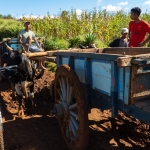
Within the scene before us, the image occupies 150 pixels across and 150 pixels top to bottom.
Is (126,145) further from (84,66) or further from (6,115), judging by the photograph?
(6,115)

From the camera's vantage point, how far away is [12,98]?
6.41 metres

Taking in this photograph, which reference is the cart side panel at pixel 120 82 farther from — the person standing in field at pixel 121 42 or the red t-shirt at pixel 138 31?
the person standing in field at pixel 121 42

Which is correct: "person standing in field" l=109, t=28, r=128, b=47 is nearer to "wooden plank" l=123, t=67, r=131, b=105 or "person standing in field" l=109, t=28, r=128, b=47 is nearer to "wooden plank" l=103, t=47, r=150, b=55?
"wooden plank" l=103, t=47, r=150, b=55

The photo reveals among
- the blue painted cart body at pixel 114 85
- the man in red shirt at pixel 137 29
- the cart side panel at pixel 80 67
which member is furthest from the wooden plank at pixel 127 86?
the man in red shirt at pixel 137 29

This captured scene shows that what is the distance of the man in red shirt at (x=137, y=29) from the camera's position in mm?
4734

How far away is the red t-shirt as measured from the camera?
4.82 m

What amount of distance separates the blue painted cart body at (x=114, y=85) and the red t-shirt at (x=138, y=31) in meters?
2.10

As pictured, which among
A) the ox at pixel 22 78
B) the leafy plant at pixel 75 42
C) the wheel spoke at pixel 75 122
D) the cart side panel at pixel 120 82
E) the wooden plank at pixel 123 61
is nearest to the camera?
the wooden plank at pixel 123 61

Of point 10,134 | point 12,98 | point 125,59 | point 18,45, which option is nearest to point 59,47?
point 18,45

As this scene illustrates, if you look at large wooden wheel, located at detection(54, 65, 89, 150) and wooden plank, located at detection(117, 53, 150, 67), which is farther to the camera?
large wooden wheel, located at detection(54, 65, 89, 150)

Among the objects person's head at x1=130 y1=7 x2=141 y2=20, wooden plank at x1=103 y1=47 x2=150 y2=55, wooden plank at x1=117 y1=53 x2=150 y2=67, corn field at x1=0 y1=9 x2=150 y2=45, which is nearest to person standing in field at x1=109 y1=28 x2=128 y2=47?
person's head at x1=130 y1=7 x2=141 y2=20

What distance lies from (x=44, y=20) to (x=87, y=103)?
44.7 feet

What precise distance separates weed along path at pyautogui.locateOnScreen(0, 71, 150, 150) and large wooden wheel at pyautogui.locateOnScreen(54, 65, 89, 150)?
0.49 metres

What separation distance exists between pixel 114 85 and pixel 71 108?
935 millimetres
